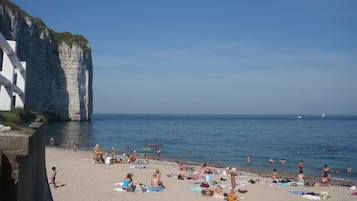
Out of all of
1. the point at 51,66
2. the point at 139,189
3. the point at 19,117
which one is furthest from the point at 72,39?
the point at 19,117

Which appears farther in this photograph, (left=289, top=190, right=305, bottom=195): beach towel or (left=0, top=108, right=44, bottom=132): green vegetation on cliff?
(left=289, top=190, right=305, bottom=195): beach towel

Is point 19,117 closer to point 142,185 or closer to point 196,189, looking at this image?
point 142,185

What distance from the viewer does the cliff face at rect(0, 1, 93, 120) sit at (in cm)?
5681

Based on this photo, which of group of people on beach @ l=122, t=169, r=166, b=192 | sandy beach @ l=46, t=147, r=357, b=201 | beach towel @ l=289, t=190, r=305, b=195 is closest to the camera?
sandy beach @ l=46, t=147, r=357, b=201

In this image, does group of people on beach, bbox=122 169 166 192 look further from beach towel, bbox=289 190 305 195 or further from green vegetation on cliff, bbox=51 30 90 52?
green vegetation on cliff, bbox=51 30 90 52

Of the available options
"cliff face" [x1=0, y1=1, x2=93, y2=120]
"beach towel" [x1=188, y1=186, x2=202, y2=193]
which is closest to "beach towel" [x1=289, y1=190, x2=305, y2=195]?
"beach towel" [x1=188, y1=186, x2=202, y2=193]

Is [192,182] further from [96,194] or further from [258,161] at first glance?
[258,161]

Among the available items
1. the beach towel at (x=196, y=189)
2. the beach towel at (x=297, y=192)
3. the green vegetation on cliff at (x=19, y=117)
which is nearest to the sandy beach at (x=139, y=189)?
the beach towel at (x=297, y=192)

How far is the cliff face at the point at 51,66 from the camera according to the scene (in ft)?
186

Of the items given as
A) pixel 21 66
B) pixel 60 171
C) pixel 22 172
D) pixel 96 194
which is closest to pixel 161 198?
pixel 96 194

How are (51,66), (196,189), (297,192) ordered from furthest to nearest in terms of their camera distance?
(51,66) < (297,192) < (196,189)

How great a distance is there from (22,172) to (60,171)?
743 inches

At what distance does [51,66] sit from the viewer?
71.4 metres

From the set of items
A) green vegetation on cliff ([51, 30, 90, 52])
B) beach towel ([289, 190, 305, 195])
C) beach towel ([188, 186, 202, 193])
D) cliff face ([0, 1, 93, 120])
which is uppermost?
green vegetation on cliff ([51, 30, 90, 52])
